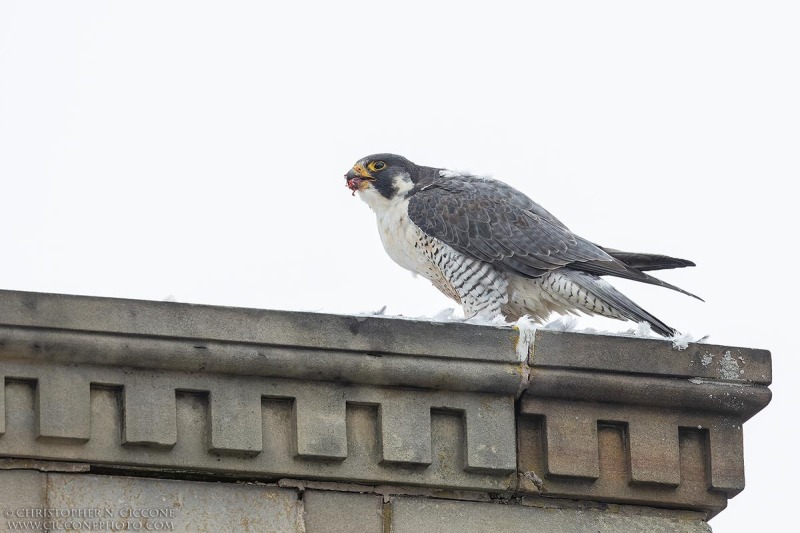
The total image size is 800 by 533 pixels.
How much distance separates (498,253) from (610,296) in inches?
29.2

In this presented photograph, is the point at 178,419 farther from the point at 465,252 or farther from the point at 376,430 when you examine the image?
the point at 465,252

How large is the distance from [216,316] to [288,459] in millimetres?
638

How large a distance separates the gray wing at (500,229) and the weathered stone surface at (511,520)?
2726 millimetres

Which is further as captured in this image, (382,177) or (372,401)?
(382,177)

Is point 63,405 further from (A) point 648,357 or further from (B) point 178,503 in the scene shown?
(A) point 648,357

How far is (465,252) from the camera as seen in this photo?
9867mm

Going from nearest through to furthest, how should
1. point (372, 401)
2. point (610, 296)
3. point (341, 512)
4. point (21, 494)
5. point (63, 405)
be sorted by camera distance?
point (21, 494) < point (63, 405) < point (341, 512) < point (372, 401) < point (610, 296)

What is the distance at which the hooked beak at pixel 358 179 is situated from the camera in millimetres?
10453

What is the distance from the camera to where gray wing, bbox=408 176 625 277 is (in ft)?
32.1

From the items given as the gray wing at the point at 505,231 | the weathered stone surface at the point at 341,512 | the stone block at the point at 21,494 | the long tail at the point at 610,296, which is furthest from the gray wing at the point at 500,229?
the stone block at the point at 21,494

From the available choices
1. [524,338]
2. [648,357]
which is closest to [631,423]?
[648,357]

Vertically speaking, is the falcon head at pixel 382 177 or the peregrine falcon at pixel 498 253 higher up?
the falcon head at pixel 382 177

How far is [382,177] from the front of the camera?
1043 cm

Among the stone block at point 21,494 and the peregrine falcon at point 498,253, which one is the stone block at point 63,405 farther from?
the peregrine falcon at point 498,253
